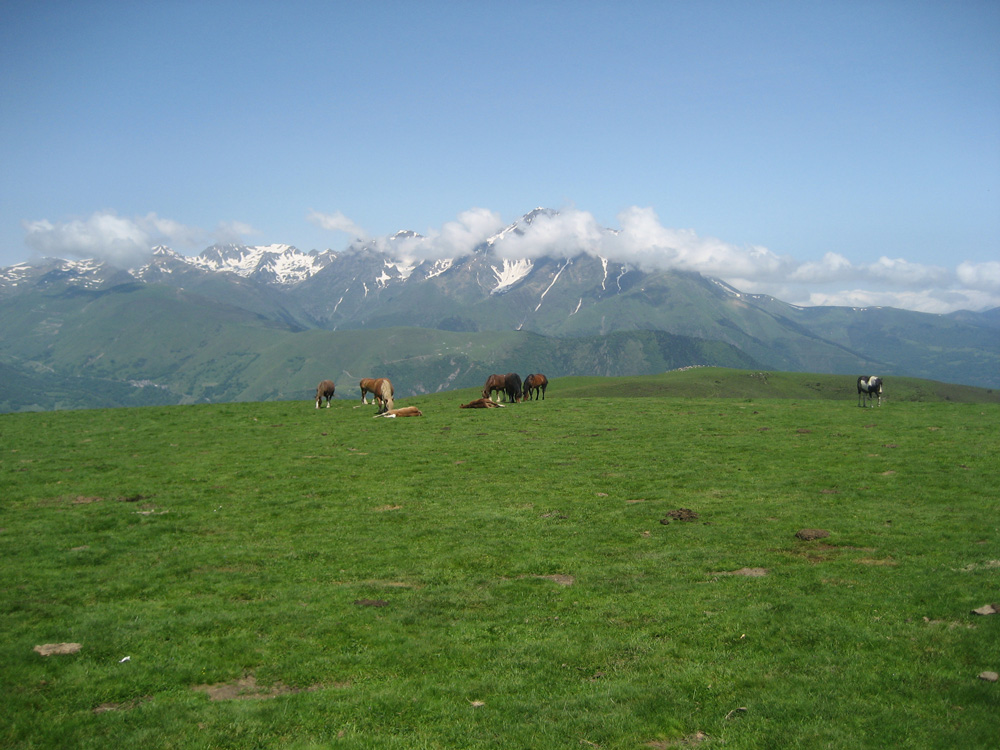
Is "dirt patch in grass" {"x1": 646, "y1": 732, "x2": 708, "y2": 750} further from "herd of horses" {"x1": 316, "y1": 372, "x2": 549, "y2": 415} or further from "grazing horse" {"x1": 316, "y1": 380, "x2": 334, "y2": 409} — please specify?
"grazing horse" {"x1": 316, "y1": 380, "x2": 334, "y2": 409}

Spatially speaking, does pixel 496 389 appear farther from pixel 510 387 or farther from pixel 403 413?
pixel 403 413

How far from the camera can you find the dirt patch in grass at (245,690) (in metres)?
11.6

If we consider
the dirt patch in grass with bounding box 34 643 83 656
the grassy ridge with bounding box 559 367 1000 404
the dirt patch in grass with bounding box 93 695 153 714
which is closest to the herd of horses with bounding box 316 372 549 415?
the dirt patch in grass with bounding box 34 643 83 656

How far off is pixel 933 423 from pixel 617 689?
38931 mm

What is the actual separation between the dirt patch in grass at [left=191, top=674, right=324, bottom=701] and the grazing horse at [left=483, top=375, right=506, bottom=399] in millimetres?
46298

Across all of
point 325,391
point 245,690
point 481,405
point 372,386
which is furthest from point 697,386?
point 245,690

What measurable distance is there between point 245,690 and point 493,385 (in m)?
48.6

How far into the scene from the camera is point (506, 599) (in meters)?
15.9

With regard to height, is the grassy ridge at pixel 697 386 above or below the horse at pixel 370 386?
below

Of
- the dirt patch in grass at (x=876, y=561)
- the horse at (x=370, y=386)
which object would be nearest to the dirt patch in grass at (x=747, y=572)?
the dirt patch in grass at (x=876, y=561)

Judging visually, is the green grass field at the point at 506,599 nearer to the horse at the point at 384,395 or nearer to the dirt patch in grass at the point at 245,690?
the dirt patch in grass at the point at 245,690

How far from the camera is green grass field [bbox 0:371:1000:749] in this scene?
411 inches

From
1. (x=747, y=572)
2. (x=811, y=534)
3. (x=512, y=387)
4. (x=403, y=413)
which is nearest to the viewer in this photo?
(x=747, y=572)

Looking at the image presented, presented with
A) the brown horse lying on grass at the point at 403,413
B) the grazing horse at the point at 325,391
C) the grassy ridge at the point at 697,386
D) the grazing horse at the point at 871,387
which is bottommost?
the grassy ridge at the point at 697,386
